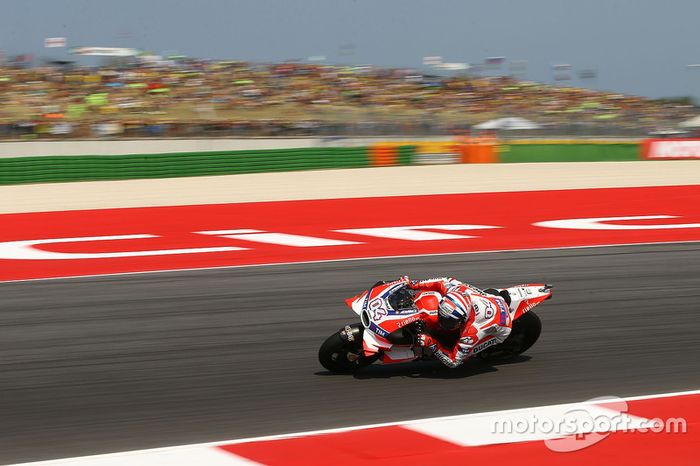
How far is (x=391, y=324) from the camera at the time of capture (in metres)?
6.02

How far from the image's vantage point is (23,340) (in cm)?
772

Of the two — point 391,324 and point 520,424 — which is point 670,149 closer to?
point 391,324

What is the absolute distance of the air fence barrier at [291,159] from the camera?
2334 cm

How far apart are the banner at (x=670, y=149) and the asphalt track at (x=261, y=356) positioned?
62.0ft

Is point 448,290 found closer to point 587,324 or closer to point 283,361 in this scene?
point 283,361

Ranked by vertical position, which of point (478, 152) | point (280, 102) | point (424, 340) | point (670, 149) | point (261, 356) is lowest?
point (670, 149)

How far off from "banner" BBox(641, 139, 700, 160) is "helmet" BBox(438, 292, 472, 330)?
2431 centimetres

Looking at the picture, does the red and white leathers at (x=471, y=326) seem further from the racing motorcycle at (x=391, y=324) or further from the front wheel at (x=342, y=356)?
the front wheel at (x=342, y=356)

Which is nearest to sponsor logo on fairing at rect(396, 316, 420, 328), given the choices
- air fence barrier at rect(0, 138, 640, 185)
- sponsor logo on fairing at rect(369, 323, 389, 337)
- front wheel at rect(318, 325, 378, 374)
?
sponsor logo on fairing at rect(369, 323, 389, 337)

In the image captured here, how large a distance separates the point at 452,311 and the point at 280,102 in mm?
35527

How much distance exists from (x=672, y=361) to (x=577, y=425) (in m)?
1.98

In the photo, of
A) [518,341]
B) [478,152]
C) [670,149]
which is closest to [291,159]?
[478,152]

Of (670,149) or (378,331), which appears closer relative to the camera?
(378,331)

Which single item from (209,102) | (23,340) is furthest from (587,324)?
(209,102)
